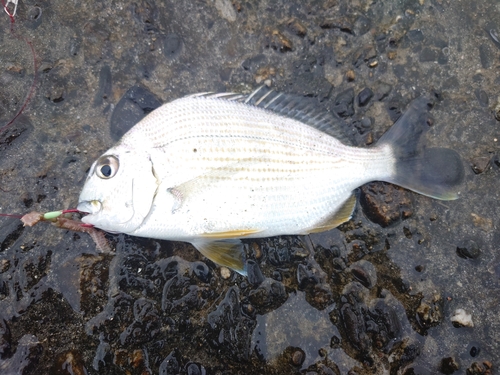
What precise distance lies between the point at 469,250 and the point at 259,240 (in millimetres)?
1482

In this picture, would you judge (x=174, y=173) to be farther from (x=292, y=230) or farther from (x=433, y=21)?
(x=433, y=21)

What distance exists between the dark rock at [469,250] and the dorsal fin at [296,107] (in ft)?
3.55

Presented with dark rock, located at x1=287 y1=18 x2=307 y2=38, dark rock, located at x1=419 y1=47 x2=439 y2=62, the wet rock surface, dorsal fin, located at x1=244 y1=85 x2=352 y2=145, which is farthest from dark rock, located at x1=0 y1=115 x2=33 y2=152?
dark rock, located at x1=419 y1=47 x2=439 y2=62

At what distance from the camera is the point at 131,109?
8.68 feet

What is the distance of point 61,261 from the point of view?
2.45 metres

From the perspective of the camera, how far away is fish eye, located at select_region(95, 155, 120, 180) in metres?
2.23

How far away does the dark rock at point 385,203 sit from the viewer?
8.55 ft

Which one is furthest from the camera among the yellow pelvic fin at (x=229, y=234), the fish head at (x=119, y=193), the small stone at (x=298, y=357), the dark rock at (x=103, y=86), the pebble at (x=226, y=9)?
the pebble at (x=226, y=9)

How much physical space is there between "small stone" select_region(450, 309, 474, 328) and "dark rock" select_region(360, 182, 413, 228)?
0.74 metres

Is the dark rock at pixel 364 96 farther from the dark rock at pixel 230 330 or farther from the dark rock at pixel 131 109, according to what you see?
the dark rock at pixel 230 330

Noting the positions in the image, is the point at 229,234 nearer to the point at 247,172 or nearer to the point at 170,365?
the point at 247,172

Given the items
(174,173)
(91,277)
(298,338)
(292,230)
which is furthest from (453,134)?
(91,277)

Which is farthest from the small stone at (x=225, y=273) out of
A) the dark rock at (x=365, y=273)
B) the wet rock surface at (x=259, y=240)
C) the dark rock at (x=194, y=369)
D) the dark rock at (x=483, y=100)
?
the dark rock at (x=483, y=100)

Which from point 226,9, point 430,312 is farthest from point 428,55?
point 430,312
